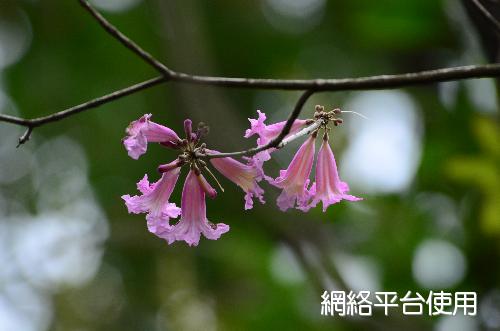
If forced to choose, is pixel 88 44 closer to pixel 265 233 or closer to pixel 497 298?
pixel 265 233

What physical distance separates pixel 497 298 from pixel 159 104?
9.89 ft

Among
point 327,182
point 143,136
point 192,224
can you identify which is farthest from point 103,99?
point 327,182

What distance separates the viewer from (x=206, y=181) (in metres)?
1.55

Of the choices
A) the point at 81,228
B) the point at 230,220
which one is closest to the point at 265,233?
the point at 230,220

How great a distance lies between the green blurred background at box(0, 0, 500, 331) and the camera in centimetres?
382

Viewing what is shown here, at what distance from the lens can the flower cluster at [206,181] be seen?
1.48 meters

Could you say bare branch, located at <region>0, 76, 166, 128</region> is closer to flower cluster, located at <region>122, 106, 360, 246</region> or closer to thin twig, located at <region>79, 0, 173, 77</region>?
thin twig, located at <region>79, 0, 173, 77</region>

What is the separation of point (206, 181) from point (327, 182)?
0.91ft

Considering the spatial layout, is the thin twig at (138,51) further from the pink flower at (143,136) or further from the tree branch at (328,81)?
the pink flower at (143,136)

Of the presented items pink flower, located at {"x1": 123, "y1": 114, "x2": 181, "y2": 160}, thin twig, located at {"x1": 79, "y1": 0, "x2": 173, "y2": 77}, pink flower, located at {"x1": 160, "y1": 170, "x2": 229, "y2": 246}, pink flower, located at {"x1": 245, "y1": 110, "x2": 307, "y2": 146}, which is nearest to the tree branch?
thin twig, located at {"x1": 79, "y1": 0, "x2": 173, "y2": 77}

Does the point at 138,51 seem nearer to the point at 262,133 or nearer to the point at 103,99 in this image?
the point at 103,99

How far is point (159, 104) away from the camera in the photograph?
5.76 metres

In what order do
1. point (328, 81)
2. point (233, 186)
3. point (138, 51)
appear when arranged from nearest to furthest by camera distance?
point (328, 81)
point (138, 51)
point (233, 186)

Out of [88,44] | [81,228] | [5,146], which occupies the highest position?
[88,44]
